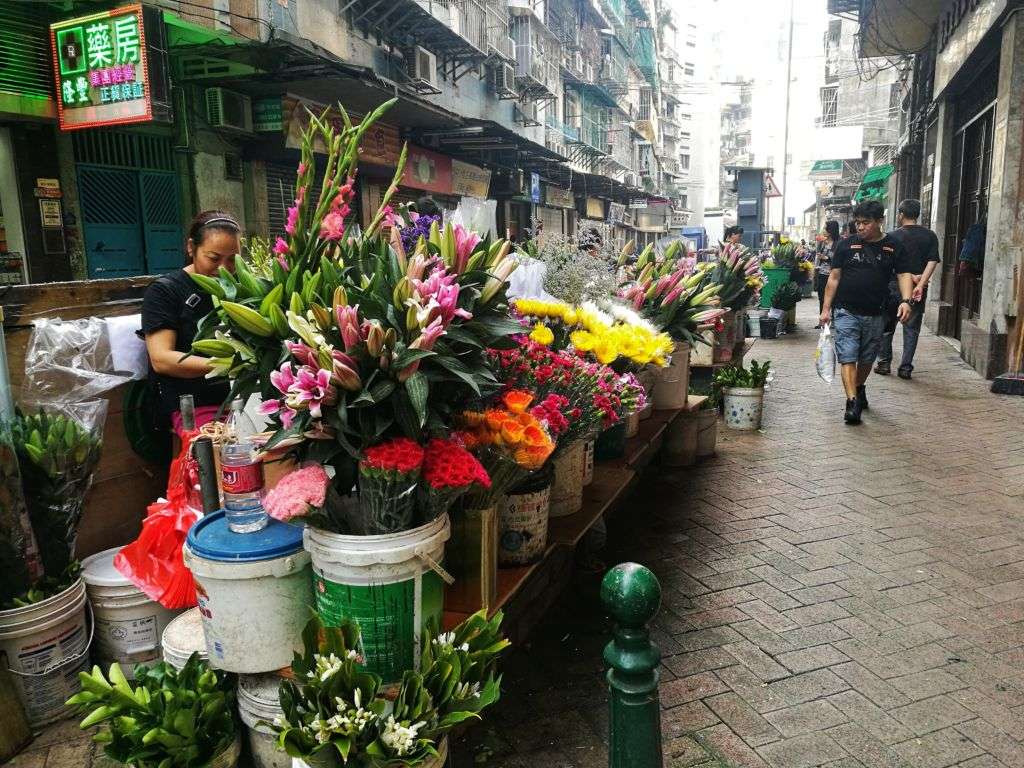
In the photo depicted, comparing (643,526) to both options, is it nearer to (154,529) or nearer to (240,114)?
(154,529)

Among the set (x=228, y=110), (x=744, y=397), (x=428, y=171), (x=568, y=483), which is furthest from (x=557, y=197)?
(x=568, y=483)

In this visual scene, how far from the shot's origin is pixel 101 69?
27.4ft

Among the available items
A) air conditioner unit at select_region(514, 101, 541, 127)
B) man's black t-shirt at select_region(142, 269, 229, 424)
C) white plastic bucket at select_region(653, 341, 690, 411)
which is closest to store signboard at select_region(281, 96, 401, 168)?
white plastic bucket at select_region(653, 341, 690, 411)

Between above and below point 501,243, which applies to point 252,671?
below

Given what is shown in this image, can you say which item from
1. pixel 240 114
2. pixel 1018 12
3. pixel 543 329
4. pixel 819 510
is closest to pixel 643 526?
pixel 819 510

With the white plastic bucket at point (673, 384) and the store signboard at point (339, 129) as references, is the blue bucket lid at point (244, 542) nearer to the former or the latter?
the white plastic bucket at point (673, 384)

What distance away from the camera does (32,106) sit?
8.46 meters

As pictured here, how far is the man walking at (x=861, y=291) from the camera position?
6.85 m

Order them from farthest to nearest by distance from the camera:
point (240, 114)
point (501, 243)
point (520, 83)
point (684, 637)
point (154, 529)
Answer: point (520, 83), point (240, 114), point (684, 637), point (154, 529), point (501, 243)

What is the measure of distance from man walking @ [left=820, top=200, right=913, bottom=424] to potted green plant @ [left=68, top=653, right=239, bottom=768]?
6.22m

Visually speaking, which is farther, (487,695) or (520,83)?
(520,83)

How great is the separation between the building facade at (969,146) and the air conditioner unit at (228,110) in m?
9.86

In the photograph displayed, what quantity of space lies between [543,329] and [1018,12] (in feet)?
27.8

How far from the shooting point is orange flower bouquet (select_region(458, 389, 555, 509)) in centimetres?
241
